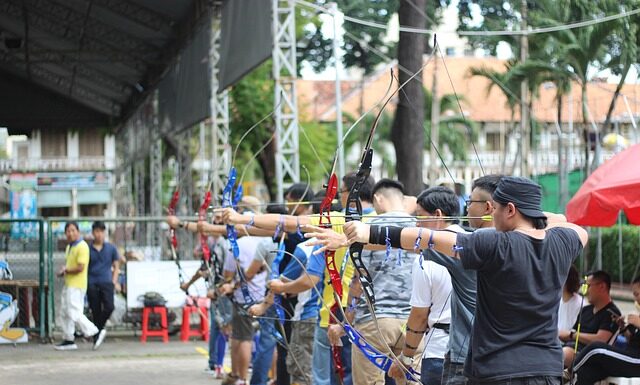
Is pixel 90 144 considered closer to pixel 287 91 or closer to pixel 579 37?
pixel 579 37

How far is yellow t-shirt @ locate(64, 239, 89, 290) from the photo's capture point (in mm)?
14117

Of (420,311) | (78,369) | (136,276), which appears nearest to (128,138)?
(136,276)

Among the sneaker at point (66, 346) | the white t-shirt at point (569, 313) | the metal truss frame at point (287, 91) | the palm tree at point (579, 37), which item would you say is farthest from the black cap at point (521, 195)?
the palm tree at point (579, 37)

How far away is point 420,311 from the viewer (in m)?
6.01

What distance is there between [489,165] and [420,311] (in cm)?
4824

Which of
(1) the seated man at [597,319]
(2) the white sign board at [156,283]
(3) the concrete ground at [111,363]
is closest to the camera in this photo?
(1) the seated man at [597,319]

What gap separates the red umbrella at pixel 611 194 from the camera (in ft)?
26.8

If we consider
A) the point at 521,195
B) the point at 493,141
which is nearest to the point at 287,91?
the point at 521,195

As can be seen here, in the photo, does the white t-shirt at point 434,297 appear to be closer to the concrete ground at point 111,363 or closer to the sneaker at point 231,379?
the sneaker at point 231,379

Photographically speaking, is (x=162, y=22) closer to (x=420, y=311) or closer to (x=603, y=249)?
(x=603, y=249)

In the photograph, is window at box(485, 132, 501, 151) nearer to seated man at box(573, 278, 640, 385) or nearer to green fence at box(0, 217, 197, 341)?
green fence at box(0, 217, 197, 341)

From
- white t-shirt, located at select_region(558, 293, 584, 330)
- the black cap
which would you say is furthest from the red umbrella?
the black cap

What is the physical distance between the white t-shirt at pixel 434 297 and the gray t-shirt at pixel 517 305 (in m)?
1.11

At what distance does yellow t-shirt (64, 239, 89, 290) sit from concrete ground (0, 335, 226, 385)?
903 millimetres
